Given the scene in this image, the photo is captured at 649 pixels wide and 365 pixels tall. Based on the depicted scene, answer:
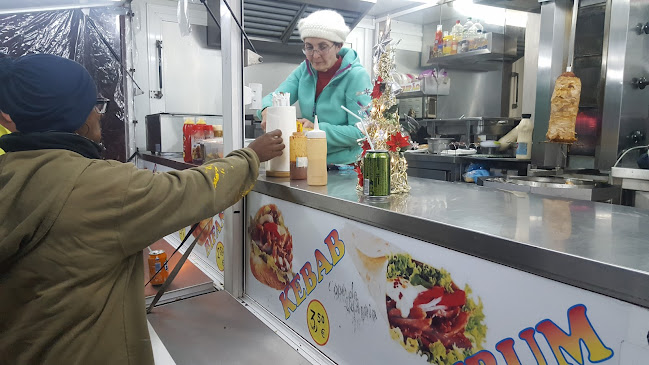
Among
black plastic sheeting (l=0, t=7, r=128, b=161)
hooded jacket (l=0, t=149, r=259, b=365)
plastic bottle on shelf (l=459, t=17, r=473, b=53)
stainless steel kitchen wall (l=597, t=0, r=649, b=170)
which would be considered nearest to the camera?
hooded jacket (l=0, t=149, r=259, b=365)

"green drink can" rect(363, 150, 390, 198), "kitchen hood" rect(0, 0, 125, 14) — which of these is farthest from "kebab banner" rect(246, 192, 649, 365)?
"kitchen hood" rect(0, 0, 125, 14)

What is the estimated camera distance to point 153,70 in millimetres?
4312

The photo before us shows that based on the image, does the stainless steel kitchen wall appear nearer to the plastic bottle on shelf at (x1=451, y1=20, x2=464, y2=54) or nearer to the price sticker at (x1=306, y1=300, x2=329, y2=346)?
the plastic bottle on shelf at (x1=451, y1=20, x2=464, y2=54)

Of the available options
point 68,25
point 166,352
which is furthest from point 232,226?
point 68,25

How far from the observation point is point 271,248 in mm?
1564

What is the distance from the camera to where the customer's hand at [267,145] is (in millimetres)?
1379

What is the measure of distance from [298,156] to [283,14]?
2188 mm

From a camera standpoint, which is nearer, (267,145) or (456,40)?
(267,145)

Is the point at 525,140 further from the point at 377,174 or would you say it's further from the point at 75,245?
the point at 75,245

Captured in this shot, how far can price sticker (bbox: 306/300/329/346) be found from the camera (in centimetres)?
127

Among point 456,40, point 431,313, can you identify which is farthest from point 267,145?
point 456,40

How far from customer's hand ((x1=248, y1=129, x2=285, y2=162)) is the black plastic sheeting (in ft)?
8.04

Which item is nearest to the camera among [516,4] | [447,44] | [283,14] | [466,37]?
[283,14]

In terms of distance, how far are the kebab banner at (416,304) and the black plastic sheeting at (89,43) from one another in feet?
8.59
